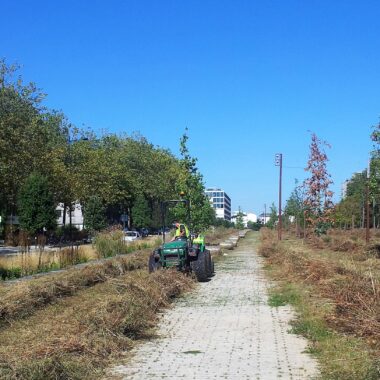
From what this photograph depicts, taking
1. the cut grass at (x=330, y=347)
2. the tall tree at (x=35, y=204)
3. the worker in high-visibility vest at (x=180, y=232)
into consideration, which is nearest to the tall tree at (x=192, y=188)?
the tall tree at (x=35, y=204)

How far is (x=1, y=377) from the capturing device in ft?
19.4

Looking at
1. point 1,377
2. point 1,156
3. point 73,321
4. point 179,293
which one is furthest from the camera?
point 1,156

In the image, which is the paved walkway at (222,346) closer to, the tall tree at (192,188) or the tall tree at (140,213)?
the tall tree at (192,188)

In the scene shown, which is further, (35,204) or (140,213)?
(140,213)

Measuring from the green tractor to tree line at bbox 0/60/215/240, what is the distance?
58.7 feet

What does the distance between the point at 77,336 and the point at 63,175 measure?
3902 cm

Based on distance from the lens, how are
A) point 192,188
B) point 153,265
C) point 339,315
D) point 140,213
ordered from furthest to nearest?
point 140,213, point 192,188, point 153,265, point 339,315

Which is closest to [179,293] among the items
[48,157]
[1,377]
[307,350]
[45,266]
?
[45,266]

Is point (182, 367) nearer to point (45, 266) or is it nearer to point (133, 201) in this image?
point (45, 266)

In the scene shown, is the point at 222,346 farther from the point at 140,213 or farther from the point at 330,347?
the point at 140,213

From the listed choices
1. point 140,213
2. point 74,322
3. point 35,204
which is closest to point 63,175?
point 35,204

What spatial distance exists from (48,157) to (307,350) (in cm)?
3669

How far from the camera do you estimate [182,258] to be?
58.2ft

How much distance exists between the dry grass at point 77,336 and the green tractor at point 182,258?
15.8ft
